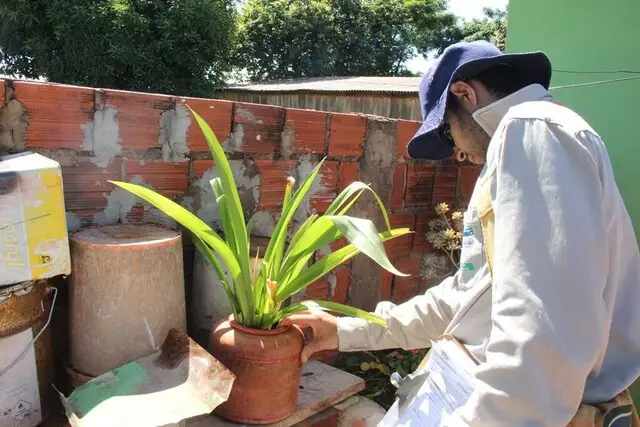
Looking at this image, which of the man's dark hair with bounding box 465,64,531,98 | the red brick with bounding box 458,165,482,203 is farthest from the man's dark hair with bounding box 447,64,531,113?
the red brick with bounding box 458,165,482,203

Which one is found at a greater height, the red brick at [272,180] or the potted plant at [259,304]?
the red brick at [272,180]

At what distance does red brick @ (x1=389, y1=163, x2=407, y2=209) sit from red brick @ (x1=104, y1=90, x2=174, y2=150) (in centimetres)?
116

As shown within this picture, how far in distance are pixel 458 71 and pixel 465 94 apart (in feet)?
0.20

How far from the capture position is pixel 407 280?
267cm

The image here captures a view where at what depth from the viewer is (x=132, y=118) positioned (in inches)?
63.6

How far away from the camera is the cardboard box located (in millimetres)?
1185

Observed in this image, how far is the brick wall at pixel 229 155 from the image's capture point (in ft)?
4.85

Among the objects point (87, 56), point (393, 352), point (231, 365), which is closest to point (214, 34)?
point (87, 56)

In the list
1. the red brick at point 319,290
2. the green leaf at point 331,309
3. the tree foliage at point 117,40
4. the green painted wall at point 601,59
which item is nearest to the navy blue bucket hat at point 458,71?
the green leaf at point 331,309

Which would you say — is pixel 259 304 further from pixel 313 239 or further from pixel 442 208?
pixel 442 208

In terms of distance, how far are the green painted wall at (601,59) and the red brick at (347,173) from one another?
6.60 ft

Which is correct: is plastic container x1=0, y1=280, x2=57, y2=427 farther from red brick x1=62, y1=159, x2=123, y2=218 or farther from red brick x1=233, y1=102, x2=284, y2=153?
red brick x1=233, y1=102, x2=284, y2=153

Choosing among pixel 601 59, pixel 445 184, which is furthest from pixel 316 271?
pixel 601 59

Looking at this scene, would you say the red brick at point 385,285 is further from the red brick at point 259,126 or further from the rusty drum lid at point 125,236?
the rusty drum lid at point 125,236
